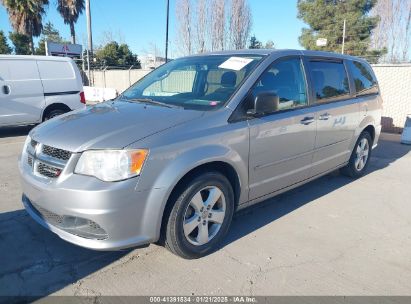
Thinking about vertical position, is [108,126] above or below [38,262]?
above

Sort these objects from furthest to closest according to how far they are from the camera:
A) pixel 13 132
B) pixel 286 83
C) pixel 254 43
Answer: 1. pixel 254 43
2. pixel 13 132
3. pixel 286 83

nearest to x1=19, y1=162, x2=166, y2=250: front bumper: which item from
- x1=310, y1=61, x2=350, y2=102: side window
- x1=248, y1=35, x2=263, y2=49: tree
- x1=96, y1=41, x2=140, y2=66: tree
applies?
x1=310, y1=61, x2=350, y2=102: side window

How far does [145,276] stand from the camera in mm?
2930

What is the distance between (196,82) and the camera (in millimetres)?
3949

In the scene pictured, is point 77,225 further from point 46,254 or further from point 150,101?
point 150,101

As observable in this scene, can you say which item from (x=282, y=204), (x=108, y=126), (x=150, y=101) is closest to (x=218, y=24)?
(x=282, y=204)

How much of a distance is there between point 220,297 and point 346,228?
1894mm

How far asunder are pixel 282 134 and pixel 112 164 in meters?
1.86

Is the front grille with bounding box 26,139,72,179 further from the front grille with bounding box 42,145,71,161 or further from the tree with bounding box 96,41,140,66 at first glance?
the tree with bounding box 96,41,140,66

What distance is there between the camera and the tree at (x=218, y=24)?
36875 millimetres

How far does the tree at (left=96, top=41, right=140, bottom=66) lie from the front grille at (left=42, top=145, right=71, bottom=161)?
104 ft

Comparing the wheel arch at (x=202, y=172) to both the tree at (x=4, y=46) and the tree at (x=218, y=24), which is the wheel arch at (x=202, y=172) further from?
the tree at (x=4, y=46)

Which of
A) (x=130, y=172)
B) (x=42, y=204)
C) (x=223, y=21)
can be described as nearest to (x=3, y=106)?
(x=42, y=204)

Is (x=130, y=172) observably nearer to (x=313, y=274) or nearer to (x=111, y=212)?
(x=111, y=212)
